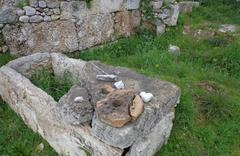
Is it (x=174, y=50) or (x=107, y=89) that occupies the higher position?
(x=107, y=89)

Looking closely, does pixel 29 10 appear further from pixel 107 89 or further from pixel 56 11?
pixel 107 89

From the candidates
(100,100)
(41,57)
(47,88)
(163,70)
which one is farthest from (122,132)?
(163,70)

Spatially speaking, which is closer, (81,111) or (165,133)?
(81,111)

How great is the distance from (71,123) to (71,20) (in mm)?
2808

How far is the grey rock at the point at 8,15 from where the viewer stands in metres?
5.20

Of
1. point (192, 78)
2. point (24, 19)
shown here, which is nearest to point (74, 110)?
point (192, 78)

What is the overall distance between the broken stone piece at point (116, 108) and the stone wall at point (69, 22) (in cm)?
266

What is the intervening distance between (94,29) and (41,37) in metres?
0.93

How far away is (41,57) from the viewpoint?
455cm

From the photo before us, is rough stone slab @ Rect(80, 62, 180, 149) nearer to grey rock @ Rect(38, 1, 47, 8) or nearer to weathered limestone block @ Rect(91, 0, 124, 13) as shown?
grey rock @ Rect(38, 1, 47, 8)

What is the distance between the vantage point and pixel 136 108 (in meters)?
3.09

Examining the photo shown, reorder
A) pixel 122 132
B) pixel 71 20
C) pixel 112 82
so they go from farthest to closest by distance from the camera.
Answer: pixel 71 20 → pixel 112 82 → pixel 122 132

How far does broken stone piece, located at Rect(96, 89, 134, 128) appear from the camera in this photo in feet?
9.71

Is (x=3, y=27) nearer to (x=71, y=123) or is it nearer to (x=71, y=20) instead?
(x=71, y=20)
